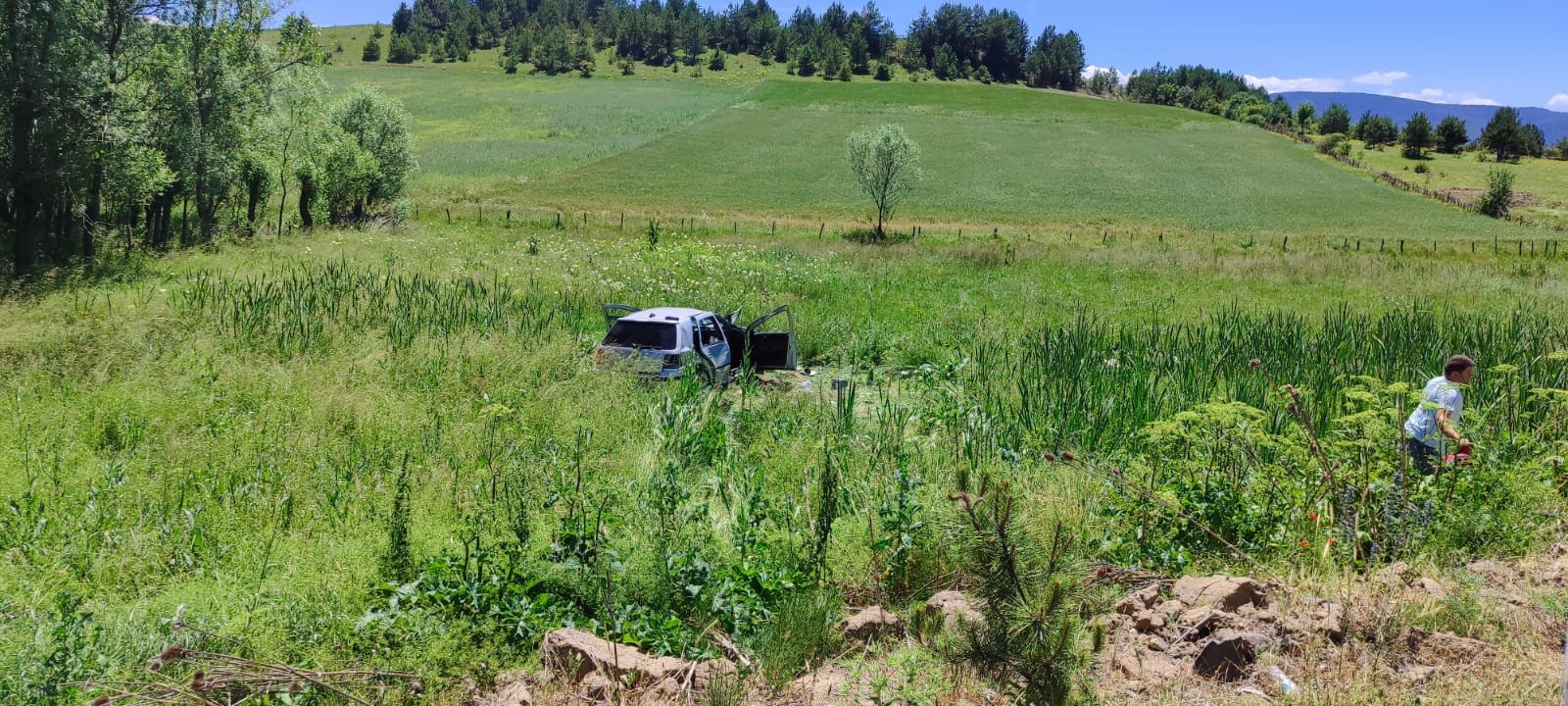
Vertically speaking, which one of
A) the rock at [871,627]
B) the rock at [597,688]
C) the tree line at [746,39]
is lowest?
the rock at [597,688]

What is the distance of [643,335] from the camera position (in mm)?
11883

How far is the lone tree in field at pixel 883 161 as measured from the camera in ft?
139

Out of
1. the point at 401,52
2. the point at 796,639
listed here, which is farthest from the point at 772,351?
the point at 401,52

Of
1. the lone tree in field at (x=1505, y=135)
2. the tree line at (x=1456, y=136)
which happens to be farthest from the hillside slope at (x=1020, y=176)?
the lone tree in field at (x=1505, y=135)

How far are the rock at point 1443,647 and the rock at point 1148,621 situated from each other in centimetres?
125

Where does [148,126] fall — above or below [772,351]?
above

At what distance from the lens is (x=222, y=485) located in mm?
7059

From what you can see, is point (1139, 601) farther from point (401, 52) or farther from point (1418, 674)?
point (401, 52)

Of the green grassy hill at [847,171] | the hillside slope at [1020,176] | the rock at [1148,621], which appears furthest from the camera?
the hillside slope at [1020,176]

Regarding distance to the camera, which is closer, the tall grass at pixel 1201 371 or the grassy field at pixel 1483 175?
the tall grass at pixel 1201 371

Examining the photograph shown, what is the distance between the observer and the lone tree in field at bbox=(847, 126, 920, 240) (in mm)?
42250

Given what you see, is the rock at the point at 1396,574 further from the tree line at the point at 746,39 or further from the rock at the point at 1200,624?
the tree line at the point at 746,39

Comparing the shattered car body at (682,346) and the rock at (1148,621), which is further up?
the shattered car body at (682,346)

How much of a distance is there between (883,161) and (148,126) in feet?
99.7
